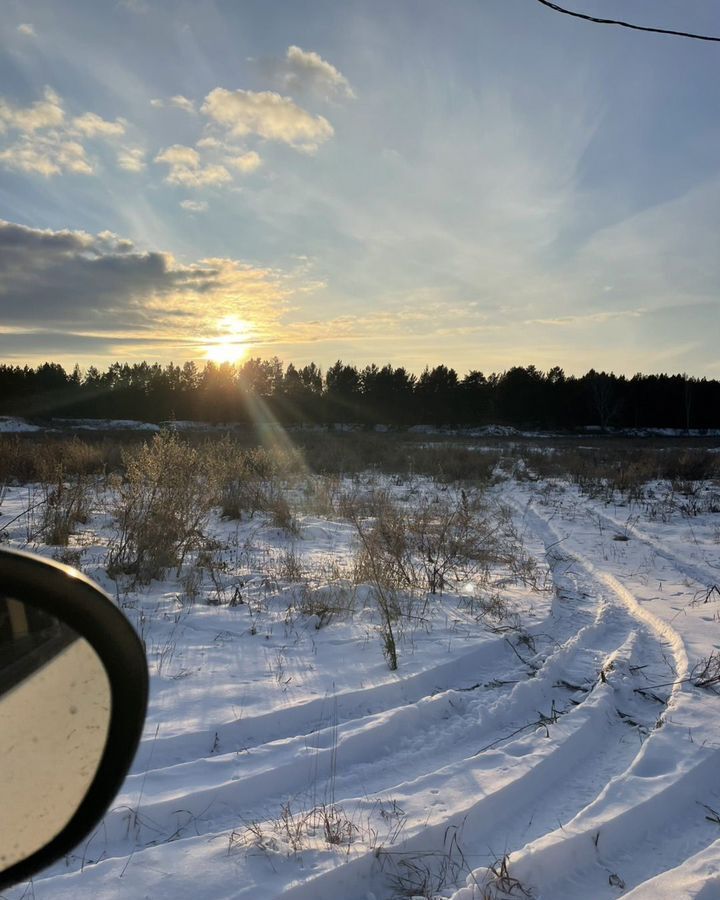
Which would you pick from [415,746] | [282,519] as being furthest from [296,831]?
[282,519]

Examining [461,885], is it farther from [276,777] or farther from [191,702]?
[191,702]

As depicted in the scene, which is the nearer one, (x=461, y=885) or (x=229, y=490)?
(x=461, y=885)

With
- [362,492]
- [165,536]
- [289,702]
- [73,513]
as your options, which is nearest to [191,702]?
[289,702]

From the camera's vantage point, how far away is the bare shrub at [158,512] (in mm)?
6199

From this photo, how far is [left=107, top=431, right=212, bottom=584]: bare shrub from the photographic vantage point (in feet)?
20.3

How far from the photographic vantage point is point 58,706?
4.24 feet

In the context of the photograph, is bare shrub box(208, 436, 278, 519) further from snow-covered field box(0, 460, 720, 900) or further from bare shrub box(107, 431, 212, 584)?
snow-covered field box(0, 460, 720, 900)

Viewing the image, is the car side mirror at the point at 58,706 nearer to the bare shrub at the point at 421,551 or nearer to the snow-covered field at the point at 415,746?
the snow-covered field at the point at 415,746

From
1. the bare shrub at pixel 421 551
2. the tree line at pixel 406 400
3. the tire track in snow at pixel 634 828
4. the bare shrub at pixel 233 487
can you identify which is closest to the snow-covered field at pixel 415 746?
the tire track in snow at pixel 634 828

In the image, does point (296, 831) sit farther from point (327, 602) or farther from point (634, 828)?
point (327, 602)

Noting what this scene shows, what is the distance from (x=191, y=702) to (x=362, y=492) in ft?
32.7

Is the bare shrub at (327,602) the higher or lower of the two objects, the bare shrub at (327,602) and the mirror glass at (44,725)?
the lower

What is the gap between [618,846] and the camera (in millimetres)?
2414

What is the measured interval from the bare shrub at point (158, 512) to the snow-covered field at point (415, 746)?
0.32 meters
